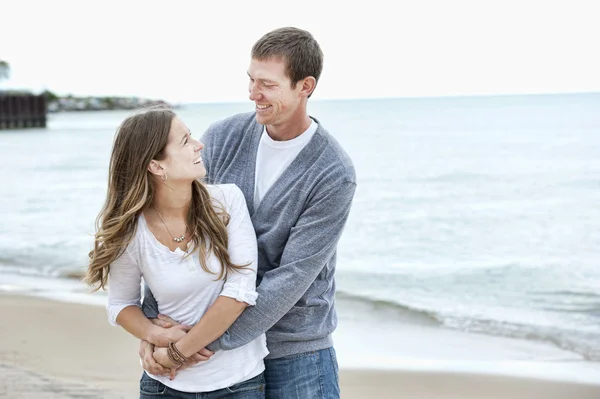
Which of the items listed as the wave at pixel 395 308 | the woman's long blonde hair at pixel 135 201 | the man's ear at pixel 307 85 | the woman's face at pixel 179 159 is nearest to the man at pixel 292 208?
the man's ear at pixel 307 85

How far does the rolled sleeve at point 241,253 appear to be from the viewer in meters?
2.42

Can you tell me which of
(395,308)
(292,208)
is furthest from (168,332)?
(395,308)

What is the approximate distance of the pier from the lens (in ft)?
164

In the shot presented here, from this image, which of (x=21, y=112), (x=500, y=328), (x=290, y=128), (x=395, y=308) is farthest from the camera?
(x=21, y=112)

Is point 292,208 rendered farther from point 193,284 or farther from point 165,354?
point 165,354

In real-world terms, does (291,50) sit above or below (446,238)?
above

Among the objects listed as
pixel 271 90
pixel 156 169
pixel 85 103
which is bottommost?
pixel 85 103

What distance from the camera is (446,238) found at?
40.0 feet

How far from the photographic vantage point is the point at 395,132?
1629 inches

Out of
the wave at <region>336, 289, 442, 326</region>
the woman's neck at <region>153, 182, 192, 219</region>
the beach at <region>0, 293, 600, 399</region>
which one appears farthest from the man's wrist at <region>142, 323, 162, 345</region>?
the wave at <region>336, 289, 442, 326</region>

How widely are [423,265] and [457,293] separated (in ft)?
4.98

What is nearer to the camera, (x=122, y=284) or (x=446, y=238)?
(x=122, y=284)

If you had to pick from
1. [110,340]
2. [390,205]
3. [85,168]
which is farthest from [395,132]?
[110,340]

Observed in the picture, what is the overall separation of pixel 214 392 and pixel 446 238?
33.1ft
